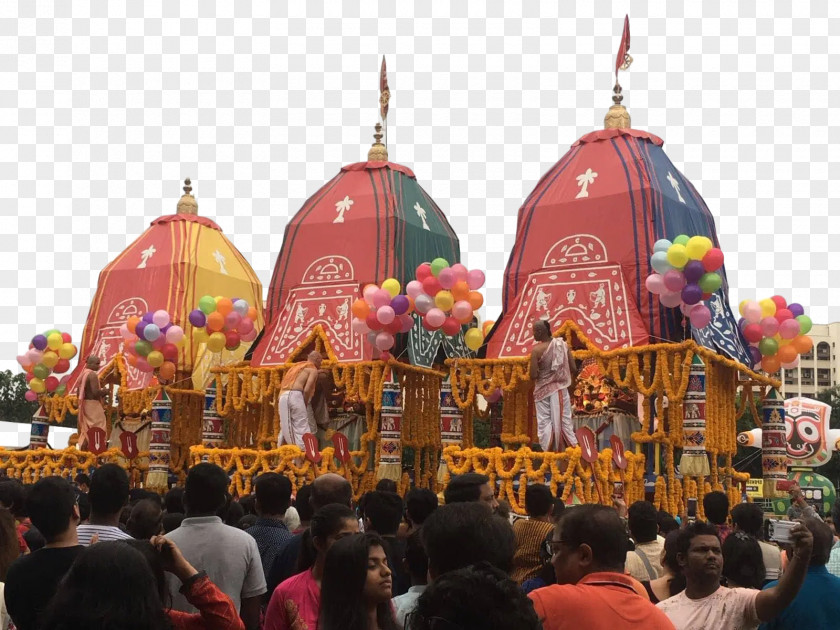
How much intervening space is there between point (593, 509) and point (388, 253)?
14.3 m

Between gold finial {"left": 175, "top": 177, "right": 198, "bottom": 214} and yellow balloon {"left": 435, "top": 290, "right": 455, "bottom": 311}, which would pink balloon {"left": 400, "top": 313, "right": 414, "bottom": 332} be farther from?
gold finial {"left": 175, "top": 177, "right": 198, "bottom": 214}

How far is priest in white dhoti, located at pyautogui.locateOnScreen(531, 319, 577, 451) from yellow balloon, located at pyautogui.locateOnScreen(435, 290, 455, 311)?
1.78m

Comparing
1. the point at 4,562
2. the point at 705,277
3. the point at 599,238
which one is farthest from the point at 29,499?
the point at 599,238

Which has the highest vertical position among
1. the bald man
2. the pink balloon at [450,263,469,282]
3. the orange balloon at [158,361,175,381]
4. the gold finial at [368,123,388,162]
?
the gold finial at [368,123,388,162]

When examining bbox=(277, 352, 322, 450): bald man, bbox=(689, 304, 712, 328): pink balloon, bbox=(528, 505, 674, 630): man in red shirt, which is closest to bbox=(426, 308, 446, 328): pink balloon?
bbox=(277, 352, 322, 450): bald man

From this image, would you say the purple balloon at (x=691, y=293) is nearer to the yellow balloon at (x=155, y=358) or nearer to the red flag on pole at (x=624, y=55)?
the red flag on pole at (x=624, y=55)

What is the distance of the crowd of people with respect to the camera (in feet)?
9.81

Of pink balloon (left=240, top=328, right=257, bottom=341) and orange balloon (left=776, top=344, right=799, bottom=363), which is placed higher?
pink balloon (left=240, top=328, right=257, bottom=341)

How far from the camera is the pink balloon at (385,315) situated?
15.7 metres

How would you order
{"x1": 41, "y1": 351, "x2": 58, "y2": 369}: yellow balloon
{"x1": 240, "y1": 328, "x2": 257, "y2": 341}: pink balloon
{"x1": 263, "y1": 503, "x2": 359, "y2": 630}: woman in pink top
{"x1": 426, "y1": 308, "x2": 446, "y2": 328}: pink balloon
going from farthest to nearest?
{"x1": 41, "y1": 351, "x2": 58, "y2": 369}: yellow balloon < {"x1": 240, "y1": 328, "x2": 257, "y2": 341}: pink balloon < {"x1": 426, "y1": 308, "x2": 446, "y2": 328}: pink balloon < {"x1": 263, "y1": 503, "x2": 359, "y2": 630}: woman in pink top

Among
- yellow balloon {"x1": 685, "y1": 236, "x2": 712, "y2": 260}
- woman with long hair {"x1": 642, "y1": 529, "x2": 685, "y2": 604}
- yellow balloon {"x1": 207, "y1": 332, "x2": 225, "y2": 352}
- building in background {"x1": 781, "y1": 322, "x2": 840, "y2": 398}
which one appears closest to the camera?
woman with long hair {"x1": 642, "y1": 529, "x2": 685, "y2": 604}

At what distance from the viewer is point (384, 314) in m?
15.7

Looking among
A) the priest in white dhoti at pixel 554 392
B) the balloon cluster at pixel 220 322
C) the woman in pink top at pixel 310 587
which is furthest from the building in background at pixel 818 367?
the woman in pink top at pixel 310 587

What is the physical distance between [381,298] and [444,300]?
0.91 meters
